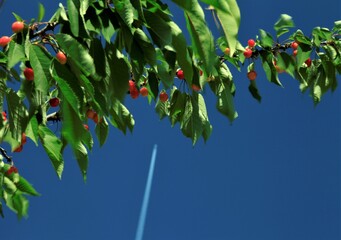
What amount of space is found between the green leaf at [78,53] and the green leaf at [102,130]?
103 cm

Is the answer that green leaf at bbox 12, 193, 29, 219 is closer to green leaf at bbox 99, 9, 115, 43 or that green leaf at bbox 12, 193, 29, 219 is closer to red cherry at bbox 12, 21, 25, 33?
red cherry at bbox 12, 21, 25, 33

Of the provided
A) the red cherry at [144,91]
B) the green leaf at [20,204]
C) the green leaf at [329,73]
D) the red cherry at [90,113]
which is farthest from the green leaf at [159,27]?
the green leaf at [329,73]

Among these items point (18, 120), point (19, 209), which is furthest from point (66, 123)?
point (19, 209)

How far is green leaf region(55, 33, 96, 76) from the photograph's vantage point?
1.20m

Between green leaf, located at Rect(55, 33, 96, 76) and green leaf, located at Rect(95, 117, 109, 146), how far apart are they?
103cm

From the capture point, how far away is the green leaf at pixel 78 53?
1.20 metres

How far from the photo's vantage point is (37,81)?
48.8 inches

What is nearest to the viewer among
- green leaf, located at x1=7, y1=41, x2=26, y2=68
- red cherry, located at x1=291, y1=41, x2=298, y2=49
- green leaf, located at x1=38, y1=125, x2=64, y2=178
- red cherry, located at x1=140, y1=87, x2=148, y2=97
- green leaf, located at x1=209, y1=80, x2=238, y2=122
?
green leaf, located at x1=7, y1=41, x2=26, y2=68

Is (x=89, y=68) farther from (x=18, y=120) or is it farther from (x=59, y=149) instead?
(x=59, y=149)

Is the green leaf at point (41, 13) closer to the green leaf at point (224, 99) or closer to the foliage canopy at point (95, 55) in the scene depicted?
the foliage canopy at point (95, 55)

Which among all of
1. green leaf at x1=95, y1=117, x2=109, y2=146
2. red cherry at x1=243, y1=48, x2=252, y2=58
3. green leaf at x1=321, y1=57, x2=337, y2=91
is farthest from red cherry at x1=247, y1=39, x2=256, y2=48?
green leaf at x1=95, y1=117, x2=109, y2=146

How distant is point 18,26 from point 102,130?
2.88 feet

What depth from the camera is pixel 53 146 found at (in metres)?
1.94

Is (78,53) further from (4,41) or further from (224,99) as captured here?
(224,99)
